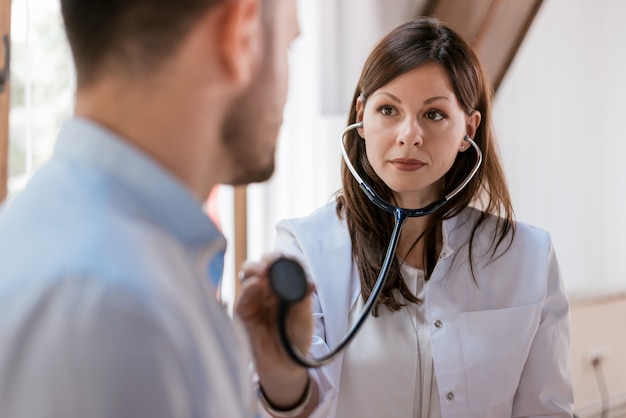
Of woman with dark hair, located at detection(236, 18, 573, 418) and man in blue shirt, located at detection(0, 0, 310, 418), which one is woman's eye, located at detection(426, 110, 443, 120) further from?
man in blue shirt, located at detection(0, 0, 310, 418)

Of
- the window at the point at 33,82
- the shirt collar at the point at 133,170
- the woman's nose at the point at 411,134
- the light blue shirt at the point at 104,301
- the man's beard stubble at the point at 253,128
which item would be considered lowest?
the light blue shirt at the point at 104,301

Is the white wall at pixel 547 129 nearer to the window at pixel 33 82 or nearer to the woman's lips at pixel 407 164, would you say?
the window at pixel 33 82

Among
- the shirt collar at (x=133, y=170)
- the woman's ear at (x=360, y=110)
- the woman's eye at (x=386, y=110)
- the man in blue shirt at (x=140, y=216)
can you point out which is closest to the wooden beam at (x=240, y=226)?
the woman's ear at (x=360, y=110)

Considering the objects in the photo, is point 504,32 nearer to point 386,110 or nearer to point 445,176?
point 445,176

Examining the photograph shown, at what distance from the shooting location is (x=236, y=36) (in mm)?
621

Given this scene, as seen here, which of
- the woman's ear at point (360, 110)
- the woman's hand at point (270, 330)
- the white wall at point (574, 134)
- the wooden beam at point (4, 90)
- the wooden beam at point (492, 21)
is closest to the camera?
the woman's hand at point (270, 330)

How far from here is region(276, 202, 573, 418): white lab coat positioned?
59.9 inches

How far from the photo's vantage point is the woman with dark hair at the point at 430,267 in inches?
58.6

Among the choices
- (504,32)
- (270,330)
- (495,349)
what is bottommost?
(495,349)

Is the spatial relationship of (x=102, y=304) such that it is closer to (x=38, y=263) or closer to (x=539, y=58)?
(x=38, y=263)

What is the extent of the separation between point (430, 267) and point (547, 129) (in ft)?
6.07

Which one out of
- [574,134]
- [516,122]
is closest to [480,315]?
[516,122]

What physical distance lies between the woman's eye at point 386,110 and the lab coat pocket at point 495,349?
0.43m

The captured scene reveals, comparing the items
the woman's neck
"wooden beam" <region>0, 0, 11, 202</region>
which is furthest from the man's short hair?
"wooden beam" <region>0, 0, 11, 202</region>
